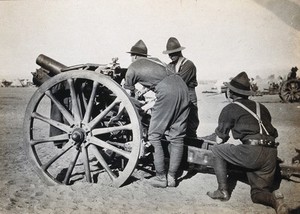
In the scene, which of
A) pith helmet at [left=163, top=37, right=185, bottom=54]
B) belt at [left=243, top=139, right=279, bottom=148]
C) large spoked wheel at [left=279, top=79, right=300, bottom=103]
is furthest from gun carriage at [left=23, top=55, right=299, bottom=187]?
large spoked wheel at [left=279, top=79, right=300, bottom=103]

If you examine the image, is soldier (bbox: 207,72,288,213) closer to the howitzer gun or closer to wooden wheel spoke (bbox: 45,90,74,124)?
the howitzer gun

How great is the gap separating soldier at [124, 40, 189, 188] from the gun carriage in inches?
6.3

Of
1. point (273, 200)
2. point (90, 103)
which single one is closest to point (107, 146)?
point (90, 103)

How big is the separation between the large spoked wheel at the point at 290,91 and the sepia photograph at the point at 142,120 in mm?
8708

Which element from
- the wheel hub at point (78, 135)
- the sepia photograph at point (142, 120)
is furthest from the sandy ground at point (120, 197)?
the wheel hub at point (78, 135)

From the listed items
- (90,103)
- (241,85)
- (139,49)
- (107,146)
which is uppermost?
(139,49)

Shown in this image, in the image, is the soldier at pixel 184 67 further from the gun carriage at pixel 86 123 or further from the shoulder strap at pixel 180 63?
the gun carriage at pixel 86 123

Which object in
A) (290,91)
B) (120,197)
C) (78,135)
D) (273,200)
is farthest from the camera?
(290,91)

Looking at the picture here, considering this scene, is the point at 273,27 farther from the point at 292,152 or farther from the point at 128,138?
the point at 128,138

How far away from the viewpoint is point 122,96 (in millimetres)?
3418

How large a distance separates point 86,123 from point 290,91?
12.1 m

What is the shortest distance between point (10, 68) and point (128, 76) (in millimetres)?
2274

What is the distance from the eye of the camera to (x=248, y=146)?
3213mm

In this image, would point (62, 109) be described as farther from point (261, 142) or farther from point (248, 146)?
point (261, 142)
